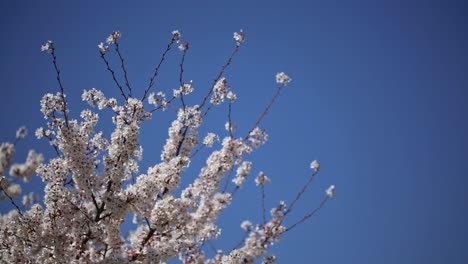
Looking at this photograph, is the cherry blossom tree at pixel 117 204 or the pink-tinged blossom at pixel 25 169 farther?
the pink-tinged blossom at pixel 25 169

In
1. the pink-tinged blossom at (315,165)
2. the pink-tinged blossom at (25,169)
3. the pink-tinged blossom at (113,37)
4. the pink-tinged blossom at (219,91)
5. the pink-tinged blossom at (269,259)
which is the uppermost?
the pink-tinged blossom at (25,169)

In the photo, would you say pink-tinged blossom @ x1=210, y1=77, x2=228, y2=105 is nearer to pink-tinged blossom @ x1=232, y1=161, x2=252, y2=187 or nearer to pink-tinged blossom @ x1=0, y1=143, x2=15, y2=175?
pink-tinged blossom @ x1=232, y1=161, x2=252, y2=187

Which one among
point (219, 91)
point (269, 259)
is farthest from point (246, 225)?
point (219, 91)

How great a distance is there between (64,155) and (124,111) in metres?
1.29

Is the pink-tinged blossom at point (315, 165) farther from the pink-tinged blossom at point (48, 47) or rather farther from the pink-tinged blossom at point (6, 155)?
the pink-tinged blossom at point (6, 155)

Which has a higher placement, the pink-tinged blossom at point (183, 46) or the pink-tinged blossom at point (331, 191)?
the pink-tinged blossom at point (183, 46)

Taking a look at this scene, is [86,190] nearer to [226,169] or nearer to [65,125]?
[65,125]

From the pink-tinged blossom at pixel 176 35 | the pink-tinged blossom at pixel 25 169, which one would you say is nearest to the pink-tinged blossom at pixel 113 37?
the pink-tinged blossom at pixel 176 35

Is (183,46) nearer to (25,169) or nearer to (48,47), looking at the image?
(48,47)

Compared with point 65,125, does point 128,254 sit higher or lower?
lower

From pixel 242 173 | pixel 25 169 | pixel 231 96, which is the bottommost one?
pixel 242 173

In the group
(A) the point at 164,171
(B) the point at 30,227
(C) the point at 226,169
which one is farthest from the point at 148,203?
(B) the point at 30,227

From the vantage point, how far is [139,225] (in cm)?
752

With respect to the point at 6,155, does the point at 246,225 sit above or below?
below
